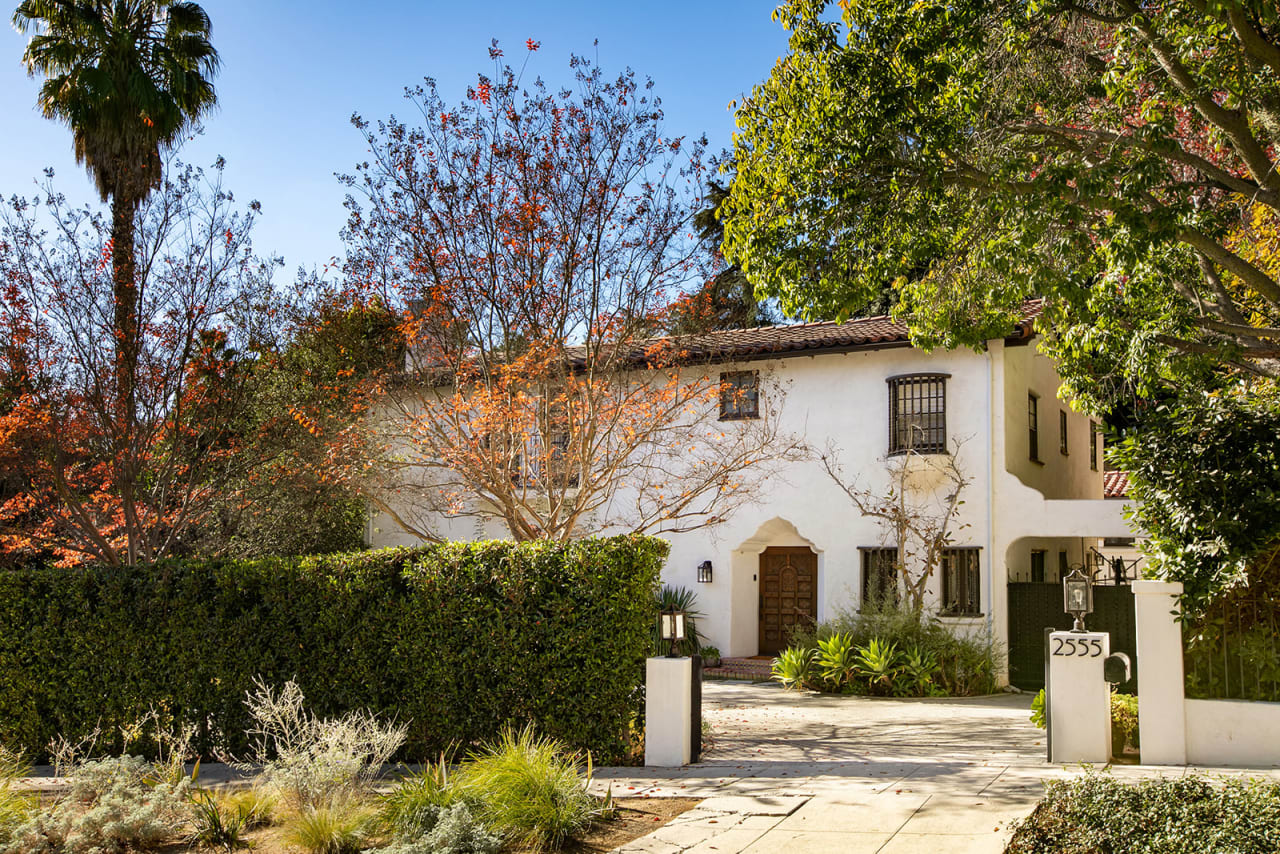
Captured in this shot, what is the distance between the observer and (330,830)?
665 centimetres

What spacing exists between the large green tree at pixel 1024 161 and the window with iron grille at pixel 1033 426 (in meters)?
8.34

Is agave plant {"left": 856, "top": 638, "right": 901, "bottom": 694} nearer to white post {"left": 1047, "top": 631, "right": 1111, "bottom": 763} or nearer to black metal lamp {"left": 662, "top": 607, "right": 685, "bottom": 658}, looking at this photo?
white post {"left": 1047, "top": 631, "right": 1111, "bottom": 763}

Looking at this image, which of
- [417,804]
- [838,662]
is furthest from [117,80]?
[838,662]

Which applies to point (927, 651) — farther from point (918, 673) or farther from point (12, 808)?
point (12, 808)


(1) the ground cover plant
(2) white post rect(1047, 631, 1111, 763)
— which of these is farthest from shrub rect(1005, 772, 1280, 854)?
(1) the ground cover plant

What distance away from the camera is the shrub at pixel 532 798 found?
267 inches

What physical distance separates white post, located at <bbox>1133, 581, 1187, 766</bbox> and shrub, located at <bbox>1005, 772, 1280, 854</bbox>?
266 centimetres

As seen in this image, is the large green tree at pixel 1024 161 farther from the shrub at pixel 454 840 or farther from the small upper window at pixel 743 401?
the small upper window at pixel 743 401

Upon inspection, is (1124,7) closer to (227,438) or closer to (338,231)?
(338,231)

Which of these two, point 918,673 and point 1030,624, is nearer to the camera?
point 918,673

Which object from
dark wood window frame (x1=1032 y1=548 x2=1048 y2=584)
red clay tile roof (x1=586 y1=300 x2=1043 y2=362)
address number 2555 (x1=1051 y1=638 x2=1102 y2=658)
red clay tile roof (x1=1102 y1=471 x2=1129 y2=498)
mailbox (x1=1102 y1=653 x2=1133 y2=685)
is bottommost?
mailbox (x1=1102 y1=653 x2=1133 y2=685)

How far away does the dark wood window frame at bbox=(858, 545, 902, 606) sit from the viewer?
19016mm

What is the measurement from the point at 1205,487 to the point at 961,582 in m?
9.48

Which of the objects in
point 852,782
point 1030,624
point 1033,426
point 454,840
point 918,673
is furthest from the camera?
point 1033,426
